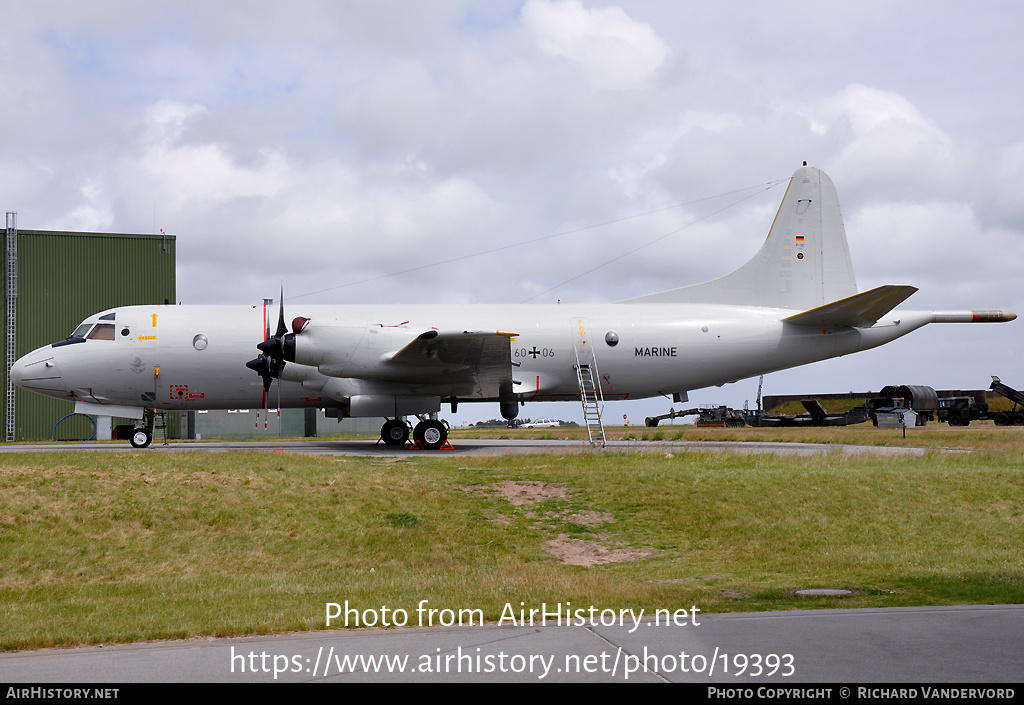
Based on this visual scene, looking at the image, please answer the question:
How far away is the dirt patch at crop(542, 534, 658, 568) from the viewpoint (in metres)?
14.4

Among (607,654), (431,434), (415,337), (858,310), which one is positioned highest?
(858,310)

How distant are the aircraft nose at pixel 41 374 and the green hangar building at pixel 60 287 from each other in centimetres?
1877

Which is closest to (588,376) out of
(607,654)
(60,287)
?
(607,654)

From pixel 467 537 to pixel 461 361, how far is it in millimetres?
10302

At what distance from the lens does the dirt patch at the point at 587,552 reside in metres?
14.4

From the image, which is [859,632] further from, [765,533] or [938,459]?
[938,459]

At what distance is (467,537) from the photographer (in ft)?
50.7

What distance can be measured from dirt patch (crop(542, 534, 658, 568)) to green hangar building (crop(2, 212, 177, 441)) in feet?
122

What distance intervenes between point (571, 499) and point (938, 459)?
1090 cm

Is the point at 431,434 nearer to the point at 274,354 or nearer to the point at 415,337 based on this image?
the point at 415,337
